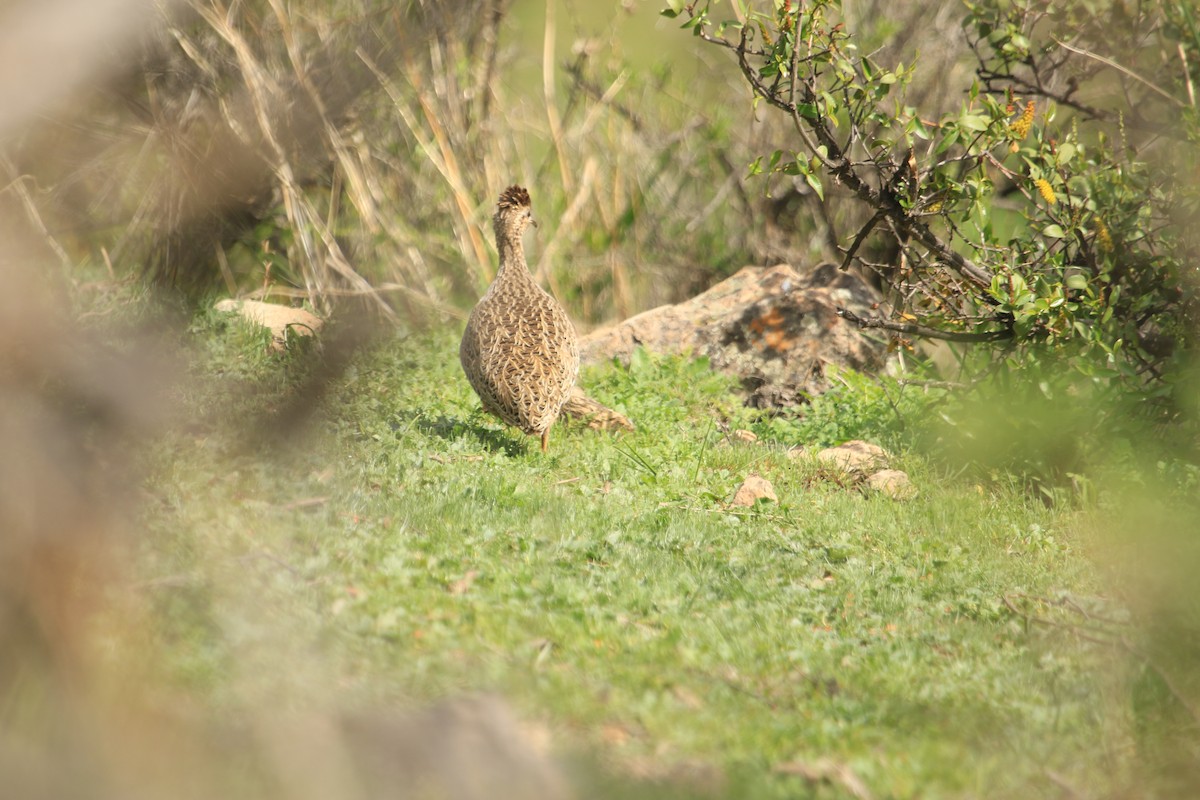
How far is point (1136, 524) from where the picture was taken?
5348 mm

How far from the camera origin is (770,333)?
958cm

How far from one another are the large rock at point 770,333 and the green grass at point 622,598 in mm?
2068

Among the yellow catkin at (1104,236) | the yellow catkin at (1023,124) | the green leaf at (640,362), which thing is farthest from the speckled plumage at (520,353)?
the yellow catkin at (1104,236)

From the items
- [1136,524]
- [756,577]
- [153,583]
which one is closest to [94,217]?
[153,583]

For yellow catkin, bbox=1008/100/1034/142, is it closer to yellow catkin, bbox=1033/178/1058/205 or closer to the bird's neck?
yellow catkin, bbox=1033/178/1058/205

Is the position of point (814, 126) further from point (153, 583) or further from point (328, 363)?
point (328, 363)

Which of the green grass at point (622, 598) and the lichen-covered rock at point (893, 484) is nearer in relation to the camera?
the green grass at point (622, 598)

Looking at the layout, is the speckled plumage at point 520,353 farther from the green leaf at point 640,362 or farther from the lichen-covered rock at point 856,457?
the lichen-covered rock at point 856,457

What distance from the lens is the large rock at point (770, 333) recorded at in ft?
30.8

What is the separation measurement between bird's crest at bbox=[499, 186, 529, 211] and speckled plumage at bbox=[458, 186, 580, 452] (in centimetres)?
48

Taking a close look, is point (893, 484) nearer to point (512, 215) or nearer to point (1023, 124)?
point (1023, 124)

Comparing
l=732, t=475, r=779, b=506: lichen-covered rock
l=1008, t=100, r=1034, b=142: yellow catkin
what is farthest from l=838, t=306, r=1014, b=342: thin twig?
l=1008, t=100, r=1034, b=142: yellow catkin

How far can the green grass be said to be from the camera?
366cm

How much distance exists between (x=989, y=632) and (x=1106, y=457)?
2.18 meters
